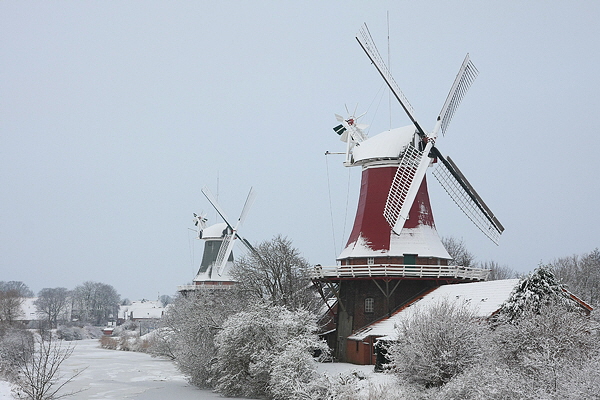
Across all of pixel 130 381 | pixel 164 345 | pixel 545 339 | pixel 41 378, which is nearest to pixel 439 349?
pixel 545 339

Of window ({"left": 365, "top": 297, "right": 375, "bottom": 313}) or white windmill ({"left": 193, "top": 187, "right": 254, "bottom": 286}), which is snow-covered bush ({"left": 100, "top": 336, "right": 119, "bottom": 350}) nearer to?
white windmill ({"left": 193, "top": 187, "right": 254, "bottom": 286})

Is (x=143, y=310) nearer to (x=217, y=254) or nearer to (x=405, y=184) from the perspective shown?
(x=217, y=254)

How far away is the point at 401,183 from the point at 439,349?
10.6 meters

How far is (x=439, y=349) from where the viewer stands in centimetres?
1914

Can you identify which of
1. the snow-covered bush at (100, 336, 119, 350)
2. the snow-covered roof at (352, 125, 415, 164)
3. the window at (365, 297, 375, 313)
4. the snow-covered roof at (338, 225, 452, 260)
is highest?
the snow-covered roof at (352, 125, 415, 164)

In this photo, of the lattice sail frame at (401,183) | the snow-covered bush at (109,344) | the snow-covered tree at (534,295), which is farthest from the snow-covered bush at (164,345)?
the snow-covered tree at (534,295)

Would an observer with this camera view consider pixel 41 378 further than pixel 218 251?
No

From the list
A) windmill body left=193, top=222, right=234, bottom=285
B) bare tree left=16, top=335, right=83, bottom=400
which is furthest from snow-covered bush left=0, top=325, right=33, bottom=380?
windmill body left=193, top=222, right=234, bottom=285

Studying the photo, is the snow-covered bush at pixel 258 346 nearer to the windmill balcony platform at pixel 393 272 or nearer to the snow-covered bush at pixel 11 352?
the windmill balcony platform at pixel 393 272

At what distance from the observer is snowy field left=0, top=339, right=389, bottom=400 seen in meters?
25.8

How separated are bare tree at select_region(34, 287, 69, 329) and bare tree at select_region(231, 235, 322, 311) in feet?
257

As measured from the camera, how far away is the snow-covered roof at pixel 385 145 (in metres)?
29.1

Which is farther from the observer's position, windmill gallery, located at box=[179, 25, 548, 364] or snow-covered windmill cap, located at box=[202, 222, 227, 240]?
snow-covered windmill cap, located at box=[202, 222, 227, 240]

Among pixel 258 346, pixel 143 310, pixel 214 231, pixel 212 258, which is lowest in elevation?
pixel 258 346
